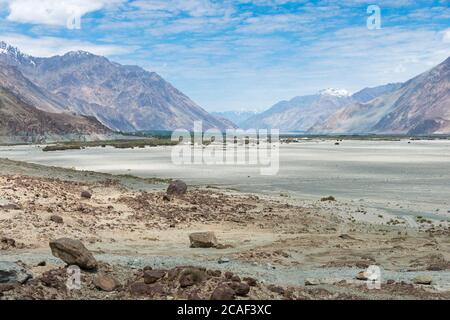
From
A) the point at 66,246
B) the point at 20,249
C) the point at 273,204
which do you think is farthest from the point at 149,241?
the point at 273,204

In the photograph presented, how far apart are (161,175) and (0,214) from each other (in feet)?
111

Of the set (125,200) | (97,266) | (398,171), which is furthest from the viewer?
(398,171)

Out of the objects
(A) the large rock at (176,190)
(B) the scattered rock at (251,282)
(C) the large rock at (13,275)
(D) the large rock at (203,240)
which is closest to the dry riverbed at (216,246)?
(B) the scattered rock at (251,282)

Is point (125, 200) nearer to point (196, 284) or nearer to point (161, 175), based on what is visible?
point (196, 284)

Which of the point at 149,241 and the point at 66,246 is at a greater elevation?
the point at 66,246

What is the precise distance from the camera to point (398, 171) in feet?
198

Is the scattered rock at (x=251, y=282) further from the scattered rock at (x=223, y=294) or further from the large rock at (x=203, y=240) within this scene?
the large rock at (x=203, y=240)

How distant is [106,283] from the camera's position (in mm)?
12812

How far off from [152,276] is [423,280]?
23.4 ft

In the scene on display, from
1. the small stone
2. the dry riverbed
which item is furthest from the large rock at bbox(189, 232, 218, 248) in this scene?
the small stone

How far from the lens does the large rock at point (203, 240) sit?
788 inches

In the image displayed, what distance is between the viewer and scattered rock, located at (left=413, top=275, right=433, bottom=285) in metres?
14.2

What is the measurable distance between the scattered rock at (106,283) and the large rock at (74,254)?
99 cm

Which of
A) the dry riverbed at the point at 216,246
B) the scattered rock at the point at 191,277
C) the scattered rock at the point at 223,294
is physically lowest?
the dry riverbed at the point at 216,246
